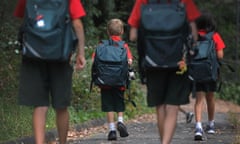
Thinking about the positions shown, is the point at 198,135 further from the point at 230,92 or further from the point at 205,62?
the point at 230,92

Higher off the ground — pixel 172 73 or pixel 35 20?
pixel 35 20

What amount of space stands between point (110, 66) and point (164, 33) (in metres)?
3.05

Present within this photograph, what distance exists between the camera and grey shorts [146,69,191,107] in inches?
273

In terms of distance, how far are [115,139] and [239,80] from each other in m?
17.9

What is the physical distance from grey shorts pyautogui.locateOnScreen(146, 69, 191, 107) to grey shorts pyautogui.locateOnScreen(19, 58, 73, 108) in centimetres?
94

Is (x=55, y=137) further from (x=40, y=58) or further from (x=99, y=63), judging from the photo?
(x=40, y=58)

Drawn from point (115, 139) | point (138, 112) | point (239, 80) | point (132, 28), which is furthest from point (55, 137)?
point (239, 80)

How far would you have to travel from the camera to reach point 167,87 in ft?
23.1

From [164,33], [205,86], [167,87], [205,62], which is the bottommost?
[205,86]

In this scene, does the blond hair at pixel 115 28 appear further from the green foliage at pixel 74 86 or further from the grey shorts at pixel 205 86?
the green foliage at pixel 74 86

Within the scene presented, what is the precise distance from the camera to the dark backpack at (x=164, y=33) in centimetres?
667

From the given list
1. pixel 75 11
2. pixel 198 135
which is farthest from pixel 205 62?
pixel 75 11

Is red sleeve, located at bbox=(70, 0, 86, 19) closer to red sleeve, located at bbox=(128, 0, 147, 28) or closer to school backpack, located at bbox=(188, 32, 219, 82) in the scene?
red sleeve, located at bbox=(128, 0, 147, 28)

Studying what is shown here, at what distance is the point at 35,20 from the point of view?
6430 millimetres
